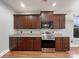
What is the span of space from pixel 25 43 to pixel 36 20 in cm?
121

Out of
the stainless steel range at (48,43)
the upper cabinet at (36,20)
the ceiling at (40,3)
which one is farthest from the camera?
the upper cabinet at (36,20)

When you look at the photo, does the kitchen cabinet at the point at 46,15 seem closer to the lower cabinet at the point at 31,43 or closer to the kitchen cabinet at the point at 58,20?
the kitchen cabinet at the point at 58,20

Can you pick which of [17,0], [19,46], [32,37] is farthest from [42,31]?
[17,0]

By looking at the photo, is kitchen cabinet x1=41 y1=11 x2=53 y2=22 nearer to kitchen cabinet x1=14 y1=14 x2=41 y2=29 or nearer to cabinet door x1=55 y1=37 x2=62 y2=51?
kitchen cabinet x1=14 y1=14 x2=41 y2=29

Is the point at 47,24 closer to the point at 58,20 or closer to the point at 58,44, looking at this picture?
the point at 58,20

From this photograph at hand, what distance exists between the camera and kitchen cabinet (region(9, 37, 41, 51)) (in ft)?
19.0

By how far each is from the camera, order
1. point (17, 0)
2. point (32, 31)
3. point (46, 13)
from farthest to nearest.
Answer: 1. point (32, 31)
2. point (46, 13)
3. point (17, 0)

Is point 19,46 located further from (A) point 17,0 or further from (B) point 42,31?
(A) point 17,0

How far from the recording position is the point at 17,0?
4.48 meters

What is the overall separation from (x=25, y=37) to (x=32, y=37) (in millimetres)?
281

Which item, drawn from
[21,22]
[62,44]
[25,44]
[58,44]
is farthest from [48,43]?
[21,22]

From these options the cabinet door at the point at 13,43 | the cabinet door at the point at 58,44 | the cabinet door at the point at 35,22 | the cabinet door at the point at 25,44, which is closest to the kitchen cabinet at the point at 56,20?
the cabinet door at the point at 35,22

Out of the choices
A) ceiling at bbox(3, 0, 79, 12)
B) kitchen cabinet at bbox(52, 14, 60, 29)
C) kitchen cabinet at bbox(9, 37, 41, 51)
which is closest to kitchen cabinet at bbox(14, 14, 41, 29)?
ceiling at bbox(3, 0, 79, 12)

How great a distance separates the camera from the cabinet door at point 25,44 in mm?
5801
